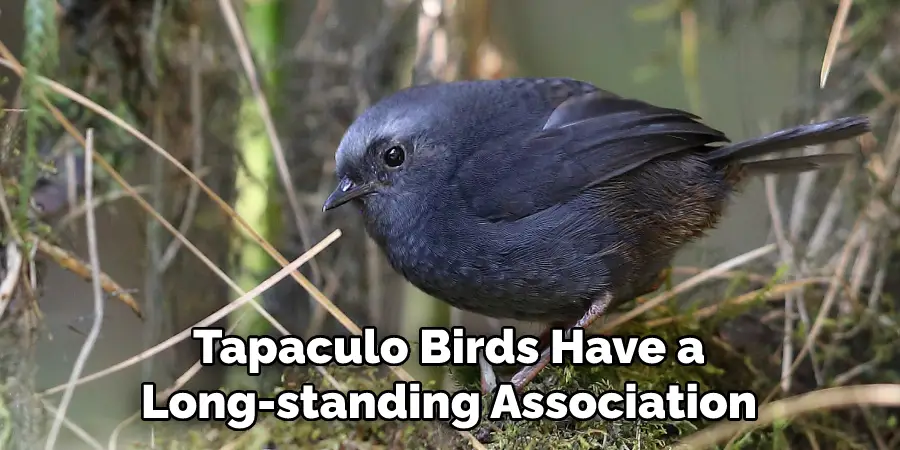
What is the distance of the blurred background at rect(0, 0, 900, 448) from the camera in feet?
6.47

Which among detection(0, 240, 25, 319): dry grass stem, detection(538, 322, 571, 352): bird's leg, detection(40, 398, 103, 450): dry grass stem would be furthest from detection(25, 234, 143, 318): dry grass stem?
detection(538, 322, 571, 352): bird's leg

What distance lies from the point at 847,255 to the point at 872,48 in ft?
2.30

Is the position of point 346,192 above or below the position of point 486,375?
above

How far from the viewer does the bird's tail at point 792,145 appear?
1449 millimetres

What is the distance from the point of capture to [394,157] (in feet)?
5.06

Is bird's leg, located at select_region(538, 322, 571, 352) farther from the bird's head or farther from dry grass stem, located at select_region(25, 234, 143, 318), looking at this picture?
dry grass stem, located at select_region(25, 234, 143, 318)

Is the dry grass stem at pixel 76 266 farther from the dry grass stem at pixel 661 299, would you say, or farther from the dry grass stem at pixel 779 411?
the dry grass stem at pixel 779 411

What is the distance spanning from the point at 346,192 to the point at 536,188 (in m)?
0.45

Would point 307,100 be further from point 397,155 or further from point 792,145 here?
point 792,145

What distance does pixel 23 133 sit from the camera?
1408mm

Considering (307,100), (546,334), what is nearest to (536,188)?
(546,334)

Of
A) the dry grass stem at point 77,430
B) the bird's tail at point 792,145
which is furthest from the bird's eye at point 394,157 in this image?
the dry grass stem at point 77,430

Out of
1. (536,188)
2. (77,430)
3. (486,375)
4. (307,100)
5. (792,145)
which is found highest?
(307,100)

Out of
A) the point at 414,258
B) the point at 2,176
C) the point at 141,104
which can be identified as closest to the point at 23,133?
the point at 2,176
